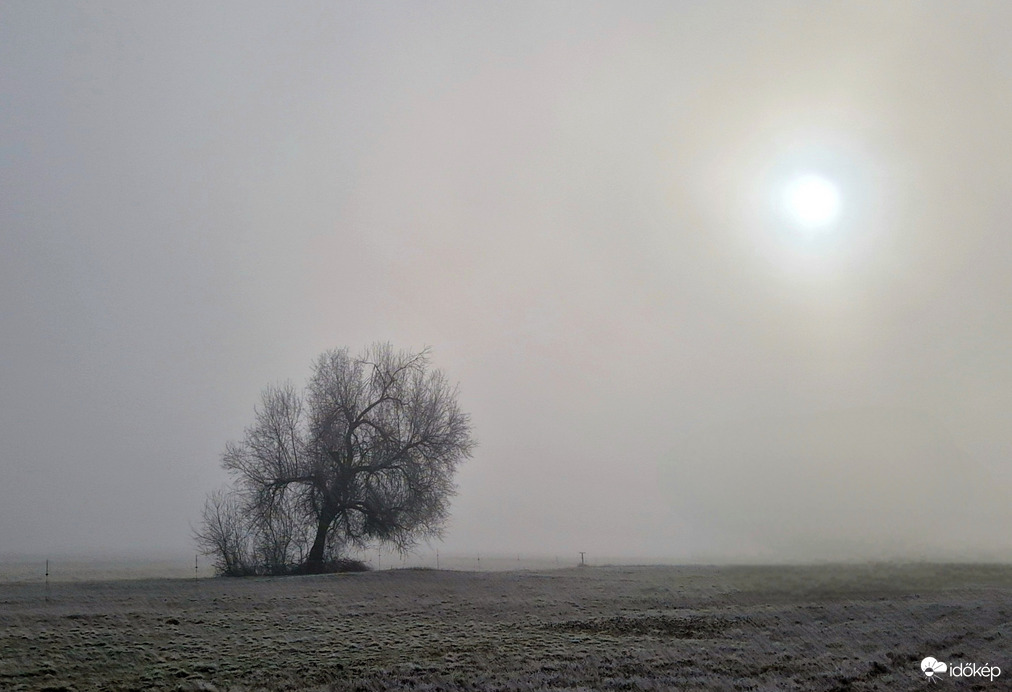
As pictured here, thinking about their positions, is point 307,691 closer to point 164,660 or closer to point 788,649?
point 164,660

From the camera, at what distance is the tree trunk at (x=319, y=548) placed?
114 feet

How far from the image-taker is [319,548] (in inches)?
1398

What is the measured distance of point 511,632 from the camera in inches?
776

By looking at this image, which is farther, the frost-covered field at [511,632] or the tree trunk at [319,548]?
the tree trunk at [319,548]

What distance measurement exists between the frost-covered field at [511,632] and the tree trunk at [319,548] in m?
6.93

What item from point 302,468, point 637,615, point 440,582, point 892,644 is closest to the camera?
point 892,644

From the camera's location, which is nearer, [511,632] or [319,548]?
[511,632]

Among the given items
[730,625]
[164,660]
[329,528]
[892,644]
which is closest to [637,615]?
[730,625]

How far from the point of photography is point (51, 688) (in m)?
13.6

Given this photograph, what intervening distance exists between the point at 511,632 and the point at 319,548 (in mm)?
18164

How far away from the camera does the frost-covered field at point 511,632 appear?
15383mm

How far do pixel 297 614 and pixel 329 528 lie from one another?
1572 cm

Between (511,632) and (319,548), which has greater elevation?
(319,548)

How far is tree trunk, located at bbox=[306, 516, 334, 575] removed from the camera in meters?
34.8
